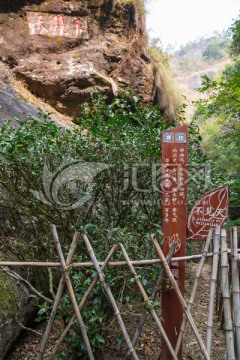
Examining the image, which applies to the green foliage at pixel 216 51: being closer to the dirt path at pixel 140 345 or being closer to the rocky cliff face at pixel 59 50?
the rocky cliff face at pixel 59 50

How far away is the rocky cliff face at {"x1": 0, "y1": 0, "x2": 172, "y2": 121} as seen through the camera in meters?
8.09

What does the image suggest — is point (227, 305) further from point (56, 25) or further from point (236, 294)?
point (56, 25)

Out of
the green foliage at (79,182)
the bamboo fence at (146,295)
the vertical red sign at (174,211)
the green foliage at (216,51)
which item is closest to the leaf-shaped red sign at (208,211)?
the vertical red sign at (174,211)

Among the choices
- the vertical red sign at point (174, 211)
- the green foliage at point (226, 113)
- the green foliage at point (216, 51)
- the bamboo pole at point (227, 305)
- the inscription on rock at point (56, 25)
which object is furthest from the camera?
the green foliage at point (216, 51)

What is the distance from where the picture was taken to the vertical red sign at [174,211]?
2.80 m

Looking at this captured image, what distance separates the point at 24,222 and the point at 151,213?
1.70m

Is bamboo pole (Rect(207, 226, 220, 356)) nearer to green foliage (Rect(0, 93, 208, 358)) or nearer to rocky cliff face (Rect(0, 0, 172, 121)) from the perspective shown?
green foliage (Rect(0, 93, 208, 358))

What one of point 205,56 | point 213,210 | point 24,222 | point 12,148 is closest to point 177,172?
point 213,210

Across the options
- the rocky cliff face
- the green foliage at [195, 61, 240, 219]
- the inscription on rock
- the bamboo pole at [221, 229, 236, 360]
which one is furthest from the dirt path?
the inscription on rock

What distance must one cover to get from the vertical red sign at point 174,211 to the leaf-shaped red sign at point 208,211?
0.13 m

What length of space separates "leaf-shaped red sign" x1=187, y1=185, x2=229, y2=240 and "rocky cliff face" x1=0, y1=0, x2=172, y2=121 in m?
5.88

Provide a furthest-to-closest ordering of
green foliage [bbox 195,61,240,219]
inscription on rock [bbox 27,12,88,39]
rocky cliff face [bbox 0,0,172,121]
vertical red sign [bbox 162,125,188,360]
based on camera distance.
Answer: inscription on rock [bbox 27,12,88,39], rocky cliff face [bbox 0,0,172,121], green foliage [bbox 195,61,240,219], vertical red sign [bbox 162,125,188,360]

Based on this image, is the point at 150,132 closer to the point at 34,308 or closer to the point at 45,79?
the point at 34,308

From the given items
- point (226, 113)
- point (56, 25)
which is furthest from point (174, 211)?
point (56, 25)
